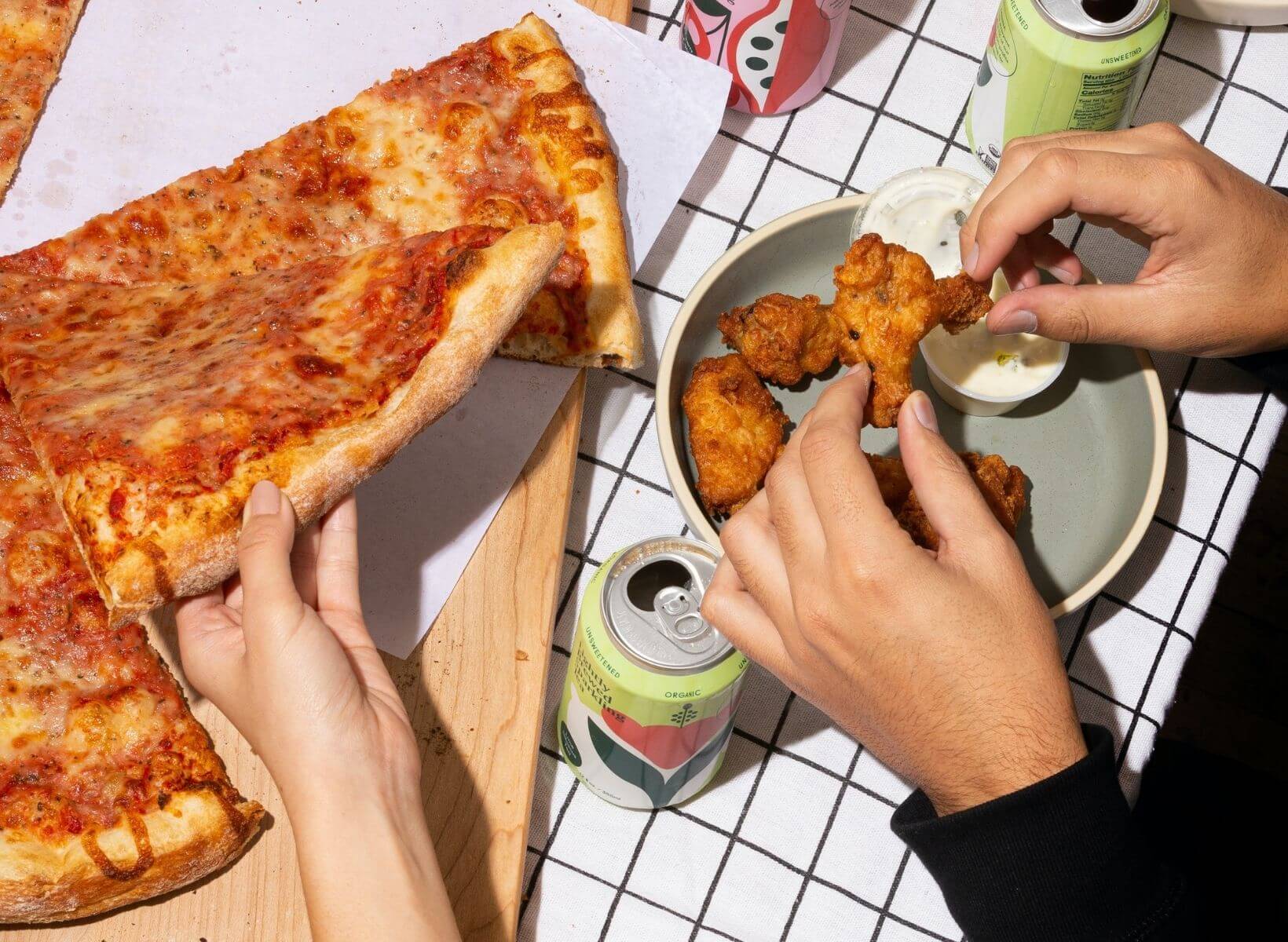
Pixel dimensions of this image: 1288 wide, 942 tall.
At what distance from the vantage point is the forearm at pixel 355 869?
1.89 m

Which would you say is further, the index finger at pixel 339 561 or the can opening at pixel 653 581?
the index finger at pixel 339 561

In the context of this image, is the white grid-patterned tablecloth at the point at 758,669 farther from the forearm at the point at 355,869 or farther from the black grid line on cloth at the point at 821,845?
the forearm at the point at 355,869

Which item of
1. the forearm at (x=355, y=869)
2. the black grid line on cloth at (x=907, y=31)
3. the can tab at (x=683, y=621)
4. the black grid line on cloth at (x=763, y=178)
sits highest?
the black grid line on cloth at (x=907, y=31)

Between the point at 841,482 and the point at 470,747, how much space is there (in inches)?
37.7

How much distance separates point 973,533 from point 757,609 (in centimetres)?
35

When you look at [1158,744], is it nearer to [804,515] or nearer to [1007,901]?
[1007,901]

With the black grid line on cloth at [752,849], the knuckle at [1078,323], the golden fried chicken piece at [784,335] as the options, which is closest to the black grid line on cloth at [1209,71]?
the knuckle at [1078,323]

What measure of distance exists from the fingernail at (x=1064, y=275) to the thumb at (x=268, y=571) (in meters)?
1.46

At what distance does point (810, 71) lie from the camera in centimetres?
270

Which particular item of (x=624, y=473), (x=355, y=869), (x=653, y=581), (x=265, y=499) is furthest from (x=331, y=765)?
(x=624, y=473)

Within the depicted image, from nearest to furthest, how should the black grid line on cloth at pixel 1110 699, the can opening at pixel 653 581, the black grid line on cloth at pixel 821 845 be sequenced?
the can opening at pixel 653 581
the black grid line on cloth at pixel 821 845
the black grid line on cloth at pixel 1110 699

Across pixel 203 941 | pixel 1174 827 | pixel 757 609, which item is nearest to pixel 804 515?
pixel 757 609

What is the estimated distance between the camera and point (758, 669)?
2.51m

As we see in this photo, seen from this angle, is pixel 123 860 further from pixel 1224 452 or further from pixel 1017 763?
pixel 1224 452
